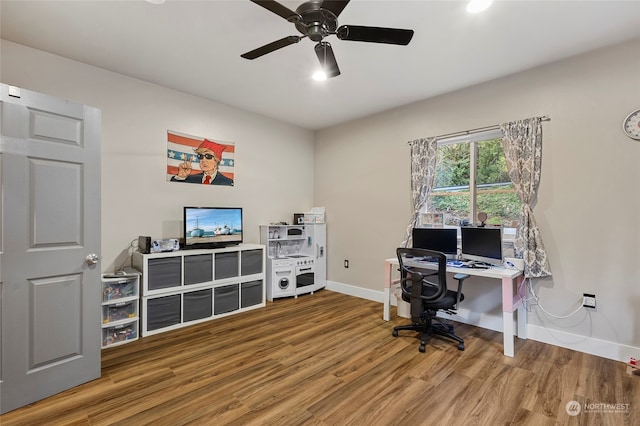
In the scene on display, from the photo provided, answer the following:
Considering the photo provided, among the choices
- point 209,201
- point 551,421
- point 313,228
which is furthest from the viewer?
point 313,228

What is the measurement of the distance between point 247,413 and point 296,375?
1.76ft

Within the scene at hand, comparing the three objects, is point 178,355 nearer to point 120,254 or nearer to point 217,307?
point 217,307

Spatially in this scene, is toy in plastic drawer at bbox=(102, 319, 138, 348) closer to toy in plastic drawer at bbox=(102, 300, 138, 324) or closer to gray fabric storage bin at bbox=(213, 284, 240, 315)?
toy in plastic drawer at bbox=(102, 300, 138, 324)

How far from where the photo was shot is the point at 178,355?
270cm

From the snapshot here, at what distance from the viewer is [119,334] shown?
296 cm

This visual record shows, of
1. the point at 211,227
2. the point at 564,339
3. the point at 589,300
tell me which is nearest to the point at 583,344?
the point at 564,339

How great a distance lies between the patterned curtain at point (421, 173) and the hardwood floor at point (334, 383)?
1.52 m

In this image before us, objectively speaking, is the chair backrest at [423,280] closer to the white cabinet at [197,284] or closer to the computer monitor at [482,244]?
the computer monitor at [482,244]

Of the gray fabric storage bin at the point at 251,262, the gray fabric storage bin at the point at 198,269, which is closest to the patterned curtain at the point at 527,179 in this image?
the gray fabric storage bin at the point at 251,262

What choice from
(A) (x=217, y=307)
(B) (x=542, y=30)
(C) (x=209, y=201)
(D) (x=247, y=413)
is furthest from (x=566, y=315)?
(C) (x=209, y=201)

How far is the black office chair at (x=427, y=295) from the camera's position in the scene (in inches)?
111

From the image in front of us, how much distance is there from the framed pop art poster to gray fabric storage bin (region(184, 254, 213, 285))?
1.05 meters

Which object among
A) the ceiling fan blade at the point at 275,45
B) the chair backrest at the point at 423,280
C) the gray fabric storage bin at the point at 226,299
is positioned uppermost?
the ceiling fan blade at the point at 275,45

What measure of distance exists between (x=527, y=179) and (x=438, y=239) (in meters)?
1.10
